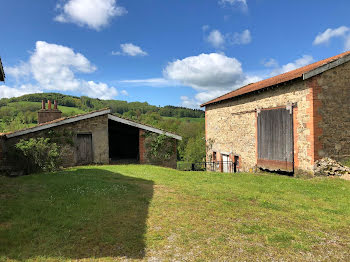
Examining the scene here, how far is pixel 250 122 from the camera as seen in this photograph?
16219 millimetres

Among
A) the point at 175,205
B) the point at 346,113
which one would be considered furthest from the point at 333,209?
the point at 346,113

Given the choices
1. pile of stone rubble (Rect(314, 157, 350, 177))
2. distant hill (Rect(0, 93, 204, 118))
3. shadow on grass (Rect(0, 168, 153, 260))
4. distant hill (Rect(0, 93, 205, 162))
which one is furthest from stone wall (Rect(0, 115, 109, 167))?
distant hill (Rect(0, 93, 204, 118))

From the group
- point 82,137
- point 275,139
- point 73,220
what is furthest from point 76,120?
point 275,139

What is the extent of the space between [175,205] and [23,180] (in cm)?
699

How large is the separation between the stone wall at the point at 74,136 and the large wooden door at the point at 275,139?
9.75 metres

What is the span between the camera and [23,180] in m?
9.80

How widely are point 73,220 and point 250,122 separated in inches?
528

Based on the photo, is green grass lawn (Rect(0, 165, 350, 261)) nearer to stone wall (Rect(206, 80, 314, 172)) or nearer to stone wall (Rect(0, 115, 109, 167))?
stone wall (Rect(206, 80, 314, 172))

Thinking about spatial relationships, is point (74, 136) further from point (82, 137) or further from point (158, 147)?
point (158, 147)

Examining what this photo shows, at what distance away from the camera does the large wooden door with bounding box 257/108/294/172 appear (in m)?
12.7

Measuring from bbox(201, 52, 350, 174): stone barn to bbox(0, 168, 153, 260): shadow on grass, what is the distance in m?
8.22

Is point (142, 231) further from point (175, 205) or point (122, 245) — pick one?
point (175, 205)

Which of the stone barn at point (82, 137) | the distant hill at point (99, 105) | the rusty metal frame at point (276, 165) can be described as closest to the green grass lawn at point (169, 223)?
the rusty metal frame at point (276, 165)

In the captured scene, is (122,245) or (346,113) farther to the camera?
(346,113)
